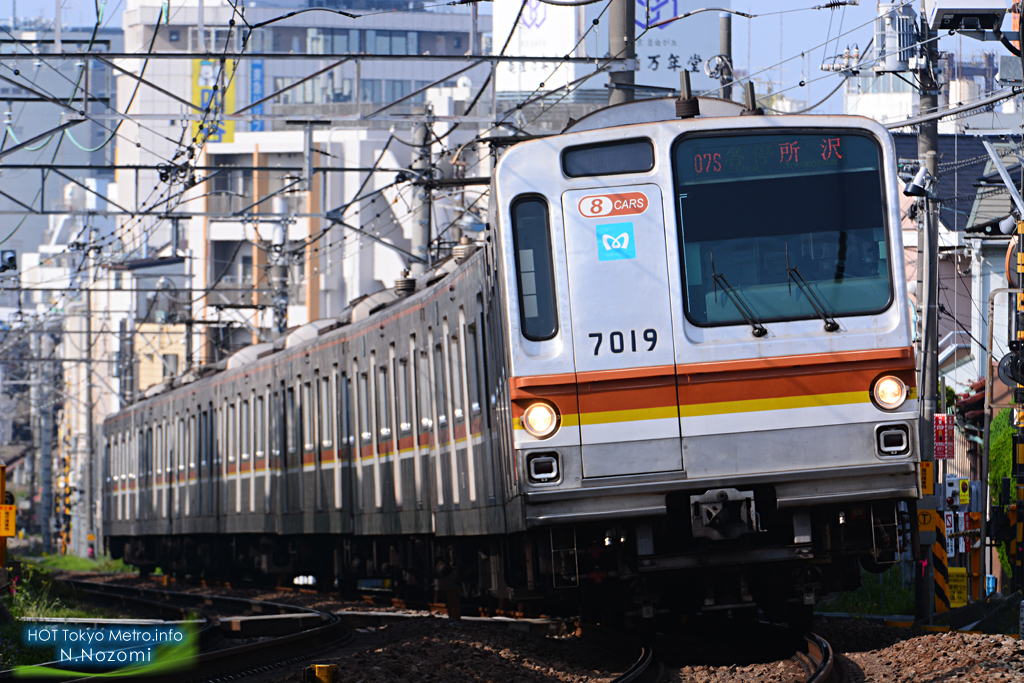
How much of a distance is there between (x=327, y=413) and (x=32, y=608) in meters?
3.75

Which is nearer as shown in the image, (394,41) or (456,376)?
(456,376)

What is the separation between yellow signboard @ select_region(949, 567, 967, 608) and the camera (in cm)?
1420

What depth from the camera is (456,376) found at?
11.2 metres

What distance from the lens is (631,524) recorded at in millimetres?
7895

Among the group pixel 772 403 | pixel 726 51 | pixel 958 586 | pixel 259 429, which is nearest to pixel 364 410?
pixel 259 429

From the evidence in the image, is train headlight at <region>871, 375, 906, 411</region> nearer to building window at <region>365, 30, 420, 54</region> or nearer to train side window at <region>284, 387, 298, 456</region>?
train side window at <region>284, 387, 298, 456</region>

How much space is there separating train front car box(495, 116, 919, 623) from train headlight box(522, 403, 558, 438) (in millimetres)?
10

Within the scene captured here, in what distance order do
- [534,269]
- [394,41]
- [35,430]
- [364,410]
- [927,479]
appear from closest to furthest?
[534,269]
[927,479]
[364,410]
[35,430]
[394,41]

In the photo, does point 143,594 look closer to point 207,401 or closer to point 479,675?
point 207,401

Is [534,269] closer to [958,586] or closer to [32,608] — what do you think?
[958,586]

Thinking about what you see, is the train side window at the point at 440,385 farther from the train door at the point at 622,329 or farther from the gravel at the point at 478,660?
the train door at the point at 622,329

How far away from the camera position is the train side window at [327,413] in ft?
53.5

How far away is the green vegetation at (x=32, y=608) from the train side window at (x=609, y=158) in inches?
184

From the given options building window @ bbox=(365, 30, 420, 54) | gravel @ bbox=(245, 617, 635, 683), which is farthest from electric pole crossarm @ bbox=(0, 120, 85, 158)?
building window @ bbox=(365, 30, 420, 54)
